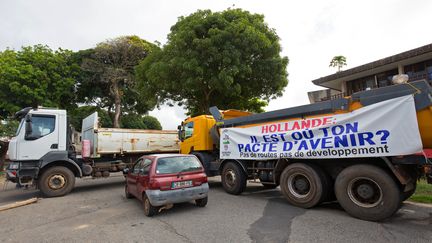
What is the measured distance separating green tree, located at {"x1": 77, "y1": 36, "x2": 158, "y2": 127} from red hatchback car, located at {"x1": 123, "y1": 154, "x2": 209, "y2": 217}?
20058 mm

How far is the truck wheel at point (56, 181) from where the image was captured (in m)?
8.27

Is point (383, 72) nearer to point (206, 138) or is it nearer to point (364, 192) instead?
point (206, 138)

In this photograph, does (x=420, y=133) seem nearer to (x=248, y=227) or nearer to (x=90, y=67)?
(x=248, y=227)

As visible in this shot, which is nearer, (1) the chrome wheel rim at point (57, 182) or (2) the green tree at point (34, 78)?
(1) the chrome wheel rim at point (57, 182)

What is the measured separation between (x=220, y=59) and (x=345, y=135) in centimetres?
842

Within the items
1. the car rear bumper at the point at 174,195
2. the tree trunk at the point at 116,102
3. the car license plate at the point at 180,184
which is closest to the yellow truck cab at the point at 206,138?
the car rear bumper at the point at 174,195

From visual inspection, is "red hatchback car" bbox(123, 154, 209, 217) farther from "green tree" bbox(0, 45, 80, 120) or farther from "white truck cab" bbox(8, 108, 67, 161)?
"green tree" bbox(0, 45, 80, 120)

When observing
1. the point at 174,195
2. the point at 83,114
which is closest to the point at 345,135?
the point at 174,195

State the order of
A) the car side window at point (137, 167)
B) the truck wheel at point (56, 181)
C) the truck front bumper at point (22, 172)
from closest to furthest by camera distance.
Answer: the car side window at point (137, 167)
the truck front bumper at point (22, 172)
the truck wheel at point (56, 181)

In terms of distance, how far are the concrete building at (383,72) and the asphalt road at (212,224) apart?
944 centimetres

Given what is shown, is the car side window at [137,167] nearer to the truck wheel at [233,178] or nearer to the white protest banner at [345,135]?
the truck wheel at [233,178]

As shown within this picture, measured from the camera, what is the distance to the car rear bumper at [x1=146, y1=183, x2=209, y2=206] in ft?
18.3

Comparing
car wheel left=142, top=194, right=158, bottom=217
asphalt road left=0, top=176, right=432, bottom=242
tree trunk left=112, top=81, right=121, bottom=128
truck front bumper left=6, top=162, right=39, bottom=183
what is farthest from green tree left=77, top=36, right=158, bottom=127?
car wheel left=142, top=194, right=158, bottom=217

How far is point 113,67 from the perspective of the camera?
25.4 meters
